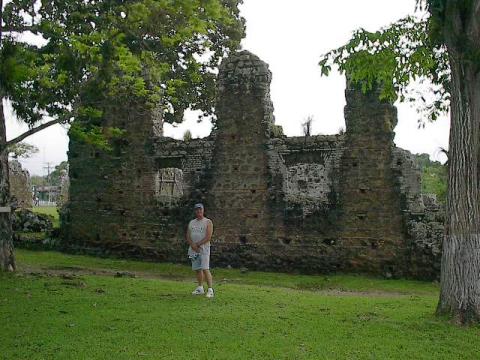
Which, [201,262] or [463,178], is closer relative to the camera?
[463,178]

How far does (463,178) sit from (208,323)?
404cm

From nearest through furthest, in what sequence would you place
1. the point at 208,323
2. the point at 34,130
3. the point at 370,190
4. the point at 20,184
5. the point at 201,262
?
the point at 208,323 → the point at 201,262 → the point at 34,130 → the point at 370,190 → the point at 20,184

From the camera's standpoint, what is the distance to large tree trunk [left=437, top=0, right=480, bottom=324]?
7691mm

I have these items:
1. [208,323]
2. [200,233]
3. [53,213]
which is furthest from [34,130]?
[53,213]

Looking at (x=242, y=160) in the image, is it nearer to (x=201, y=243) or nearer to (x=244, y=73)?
(x=244, y=73)

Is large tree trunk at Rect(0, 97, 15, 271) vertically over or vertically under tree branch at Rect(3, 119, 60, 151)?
under

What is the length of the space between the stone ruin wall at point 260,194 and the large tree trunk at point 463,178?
537 centimetres

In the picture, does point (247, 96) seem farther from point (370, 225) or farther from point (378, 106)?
point (370, 225)

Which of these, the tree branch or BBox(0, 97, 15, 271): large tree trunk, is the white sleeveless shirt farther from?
BBox(0, 97, 15, 271): large tree trunk

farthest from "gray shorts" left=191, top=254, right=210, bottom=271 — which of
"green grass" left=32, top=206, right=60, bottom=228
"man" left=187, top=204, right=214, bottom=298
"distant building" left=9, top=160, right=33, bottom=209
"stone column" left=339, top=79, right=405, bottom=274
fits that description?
"distant building" left=9, top=160, right=33, bottom=209

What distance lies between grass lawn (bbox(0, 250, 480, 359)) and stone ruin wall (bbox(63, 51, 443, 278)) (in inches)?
80.6

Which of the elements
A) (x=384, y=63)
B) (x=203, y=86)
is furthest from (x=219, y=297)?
(x=203, y=86)

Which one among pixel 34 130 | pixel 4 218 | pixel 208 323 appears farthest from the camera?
pixel 4 218

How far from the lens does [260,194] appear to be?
48.0 ft
